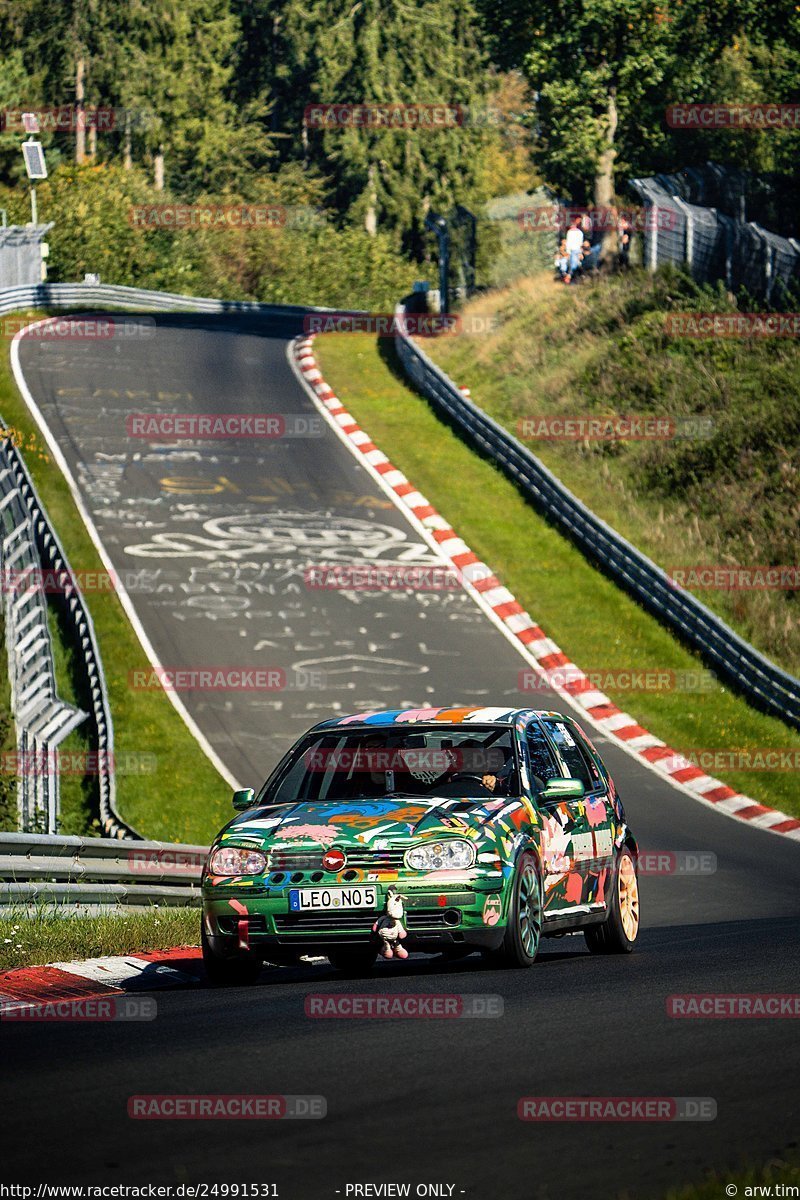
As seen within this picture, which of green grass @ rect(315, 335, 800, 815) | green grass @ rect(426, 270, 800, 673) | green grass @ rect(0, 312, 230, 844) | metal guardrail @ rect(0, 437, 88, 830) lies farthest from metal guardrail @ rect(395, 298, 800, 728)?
metal guardrail @ rect(0, 437, 88, 830)

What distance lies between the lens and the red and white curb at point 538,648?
21078 mm

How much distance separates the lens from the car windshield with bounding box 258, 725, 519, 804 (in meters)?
10.9

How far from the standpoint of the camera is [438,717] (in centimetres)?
1120

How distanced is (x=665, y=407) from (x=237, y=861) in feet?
89.4

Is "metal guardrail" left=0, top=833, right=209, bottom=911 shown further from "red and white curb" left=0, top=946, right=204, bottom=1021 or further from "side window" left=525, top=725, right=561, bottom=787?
"side window" left=525, top=725, right=561, bottom=787

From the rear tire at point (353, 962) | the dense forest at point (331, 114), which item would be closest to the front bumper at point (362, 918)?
the rear tire at point (353, 962)

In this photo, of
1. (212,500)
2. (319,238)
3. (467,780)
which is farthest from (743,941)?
(319,238)

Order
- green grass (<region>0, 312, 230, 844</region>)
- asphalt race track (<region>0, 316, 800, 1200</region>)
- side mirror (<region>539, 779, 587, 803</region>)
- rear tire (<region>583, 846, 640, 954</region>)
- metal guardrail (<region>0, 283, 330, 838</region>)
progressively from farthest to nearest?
green grass (<region>0, 312, 230, 844</region>), metal guardrail (<region>0, 283, 330, 838</region>), rear tire (<region>583, 846, 640, 954</region>), side mirror (<region>539, 779, 587, 803</region>), asphalt race track (<region>0, 316, 800, 1200</region>)

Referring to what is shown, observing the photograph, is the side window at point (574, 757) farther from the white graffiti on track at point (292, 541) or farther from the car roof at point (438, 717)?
the white graffiti on track at point (292, 541)

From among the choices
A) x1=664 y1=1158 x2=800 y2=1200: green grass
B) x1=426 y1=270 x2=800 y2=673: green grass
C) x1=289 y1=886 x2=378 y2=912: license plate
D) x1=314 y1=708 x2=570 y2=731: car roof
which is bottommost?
x1=426 y1=270 x2=800 y2=673: green grass

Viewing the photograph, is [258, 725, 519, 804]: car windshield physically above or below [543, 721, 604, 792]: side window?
above

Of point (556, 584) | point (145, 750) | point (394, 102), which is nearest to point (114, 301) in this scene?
point (556, 584)

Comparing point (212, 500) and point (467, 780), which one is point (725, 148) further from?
point (467, 780)

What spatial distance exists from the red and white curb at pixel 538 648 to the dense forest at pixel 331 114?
17.6 metres
